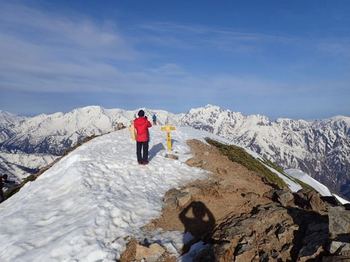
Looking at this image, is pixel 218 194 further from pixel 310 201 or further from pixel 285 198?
pixel 310 201

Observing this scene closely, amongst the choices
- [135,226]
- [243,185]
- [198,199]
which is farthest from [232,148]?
[135,226]

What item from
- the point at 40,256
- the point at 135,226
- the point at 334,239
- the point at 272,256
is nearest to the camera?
the point at 334,239

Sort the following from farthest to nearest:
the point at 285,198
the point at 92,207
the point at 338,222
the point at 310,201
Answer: the point at 285,198 → the point at 92,207 → the point at 310,201 → the point at 338,222

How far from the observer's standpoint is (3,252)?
52.5 ft

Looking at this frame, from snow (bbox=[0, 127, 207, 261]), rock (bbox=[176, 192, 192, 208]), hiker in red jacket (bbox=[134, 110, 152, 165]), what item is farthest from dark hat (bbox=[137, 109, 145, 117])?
rock (bbox=[176, 192, 192, 208])

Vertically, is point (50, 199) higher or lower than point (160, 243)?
higher

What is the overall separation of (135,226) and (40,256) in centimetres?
407

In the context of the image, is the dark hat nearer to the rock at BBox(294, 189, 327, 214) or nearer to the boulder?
the boulder

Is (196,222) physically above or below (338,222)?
below

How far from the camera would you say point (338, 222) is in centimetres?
1257

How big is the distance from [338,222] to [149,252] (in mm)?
6730

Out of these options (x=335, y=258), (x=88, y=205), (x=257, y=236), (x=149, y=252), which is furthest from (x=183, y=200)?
(x=335, y=258)

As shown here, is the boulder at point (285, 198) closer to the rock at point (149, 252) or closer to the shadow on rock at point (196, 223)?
the shadow on rock at point (196, 223)

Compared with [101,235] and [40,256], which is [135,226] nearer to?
[101,235]
